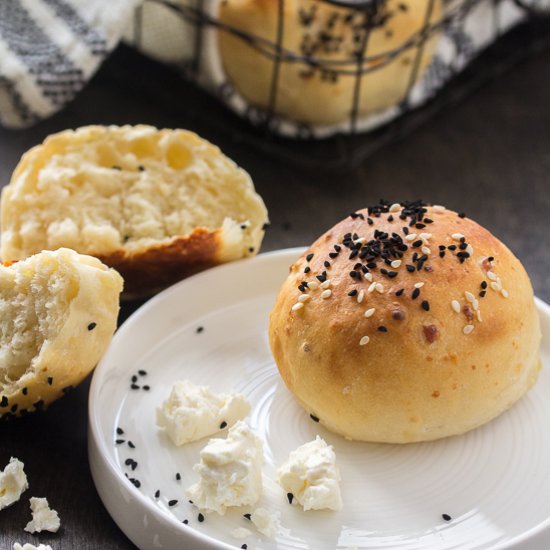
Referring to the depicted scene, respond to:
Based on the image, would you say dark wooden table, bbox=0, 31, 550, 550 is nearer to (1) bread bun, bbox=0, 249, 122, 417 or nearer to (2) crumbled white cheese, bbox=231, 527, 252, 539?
(1) bread bun, bbox=0, 249, 122, 417

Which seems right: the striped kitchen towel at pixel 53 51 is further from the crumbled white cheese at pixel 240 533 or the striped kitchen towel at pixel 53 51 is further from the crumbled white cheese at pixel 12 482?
the crumbled white cheese at pixel 240 533

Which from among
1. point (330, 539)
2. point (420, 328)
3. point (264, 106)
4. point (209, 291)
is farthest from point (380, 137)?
point (330, 539)

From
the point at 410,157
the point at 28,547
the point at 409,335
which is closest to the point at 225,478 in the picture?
the point at 28,547

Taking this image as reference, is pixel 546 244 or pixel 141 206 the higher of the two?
pixel 141 206

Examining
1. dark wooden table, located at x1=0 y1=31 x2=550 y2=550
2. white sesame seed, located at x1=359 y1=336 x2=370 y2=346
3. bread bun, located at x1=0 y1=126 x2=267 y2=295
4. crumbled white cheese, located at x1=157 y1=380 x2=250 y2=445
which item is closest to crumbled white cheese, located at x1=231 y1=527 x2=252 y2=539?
crumbled white cheese, located at x1=157 y1=380 x2=250 y2=445

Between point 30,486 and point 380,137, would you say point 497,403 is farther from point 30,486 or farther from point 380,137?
point 380,137

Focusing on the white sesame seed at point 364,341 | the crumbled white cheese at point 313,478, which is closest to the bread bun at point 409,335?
the white sesame seed at point 364,341
